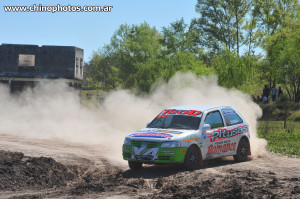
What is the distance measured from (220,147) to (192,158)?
1382 millimetres

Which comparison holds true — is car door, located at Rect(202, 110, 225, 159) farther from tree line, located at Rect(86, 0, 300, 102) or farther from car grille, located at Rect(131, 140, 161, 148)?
tree line, located at Rect(86, 0, 300, 102)

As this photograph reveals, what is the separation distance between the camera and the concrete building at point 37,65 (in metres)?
47.1

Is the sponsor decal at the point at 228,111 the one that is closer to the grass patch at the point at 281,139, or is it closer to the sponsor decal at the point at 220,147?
the sponsor decal at the point at 220,147

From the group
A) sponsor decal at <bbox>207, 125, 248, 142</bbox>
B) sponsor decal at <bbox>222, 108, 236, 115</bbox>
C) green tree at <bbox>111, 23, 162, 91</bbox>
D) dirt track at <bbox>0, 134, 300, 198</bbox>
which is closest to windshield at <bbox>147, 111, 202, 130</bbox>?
sponsor decal at <bbox>207, 125, 248, 142</bbox>

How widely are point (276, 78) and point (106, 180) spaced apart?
1565 inches

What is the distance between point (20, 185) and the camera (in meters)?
10.5

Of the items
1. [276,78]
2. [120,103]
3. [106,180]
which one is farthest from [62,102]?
[276,78]

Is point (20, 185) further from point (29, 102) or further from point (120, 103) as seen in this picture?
point (29, 102)

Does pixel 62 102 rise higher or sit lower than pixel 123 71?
lower

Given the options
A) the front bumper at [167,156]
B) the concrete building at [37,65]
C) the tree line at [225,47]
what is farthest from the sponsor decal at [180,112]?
the concrete building at [37,65]

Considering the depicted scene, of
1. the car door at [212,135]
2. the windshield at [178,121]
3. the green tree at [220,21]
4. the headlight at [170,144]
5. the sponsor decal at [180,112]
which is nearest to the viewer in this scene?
the headlight at [170,144]

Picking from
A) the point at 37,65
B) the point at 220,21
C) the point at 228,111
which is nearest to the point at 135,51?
the point at 220,21

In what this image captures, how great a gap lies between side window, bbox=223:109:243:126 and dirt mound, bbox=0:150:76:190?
4622 millimetres

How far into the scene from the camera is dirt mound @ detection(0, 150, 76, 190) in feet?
34.7
